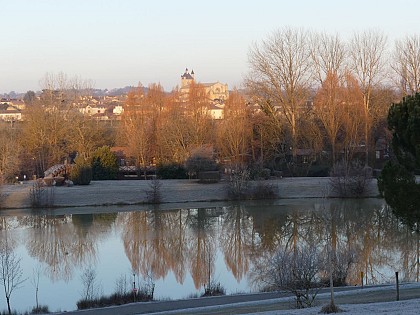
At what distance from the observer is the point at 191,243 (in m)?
26.5

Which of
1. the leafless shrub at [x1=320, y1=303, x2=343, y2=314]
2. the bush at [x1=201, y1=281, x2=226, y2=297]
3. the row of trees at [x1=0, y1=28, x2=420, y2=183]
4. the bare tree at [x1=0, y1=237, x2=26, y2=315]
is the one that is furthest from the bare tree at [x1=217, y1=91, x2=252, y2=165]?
the leafless shrub at [x1=320, y1=303, x2=343, y2=314]

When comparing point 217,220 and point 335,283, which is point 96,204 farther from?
point 335,283

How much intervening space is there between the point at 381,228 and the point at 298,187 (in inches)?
506

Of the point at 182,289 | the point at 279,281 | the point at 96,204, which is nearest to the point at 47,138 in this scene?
the point at 96,204

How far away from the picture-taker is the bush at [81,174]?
4234 cm

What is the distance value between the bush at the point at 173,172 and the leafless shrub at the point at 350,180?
1049 centimetres

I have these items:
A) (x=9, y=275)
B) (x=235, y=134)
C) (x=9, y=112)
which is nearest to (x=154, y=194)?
(x=235, y=134)

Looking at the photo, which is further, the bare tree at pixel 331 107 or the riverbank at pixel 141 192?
the bare tree at pixel 331 107

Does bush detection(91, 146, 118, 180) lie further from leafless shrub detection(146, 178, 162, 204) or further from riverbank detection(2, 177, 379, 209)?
leafless shrub detection(146, 178, 162, 204)

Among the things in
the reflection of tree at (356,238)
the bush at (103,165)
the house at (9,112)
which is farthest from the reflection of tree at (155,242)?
the house at (9,112)

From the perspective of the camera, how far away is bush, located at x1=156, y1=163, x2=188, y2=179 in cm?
4519

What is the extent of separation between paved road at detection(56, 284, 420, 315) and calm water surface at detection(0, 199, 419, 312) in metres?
2.04

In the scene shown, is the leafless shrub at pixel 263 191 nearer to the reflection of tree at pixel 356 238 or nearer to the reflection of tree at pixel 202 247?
the reflection of tree at pixel 356 238

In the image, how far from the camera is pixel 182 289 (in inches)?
762
